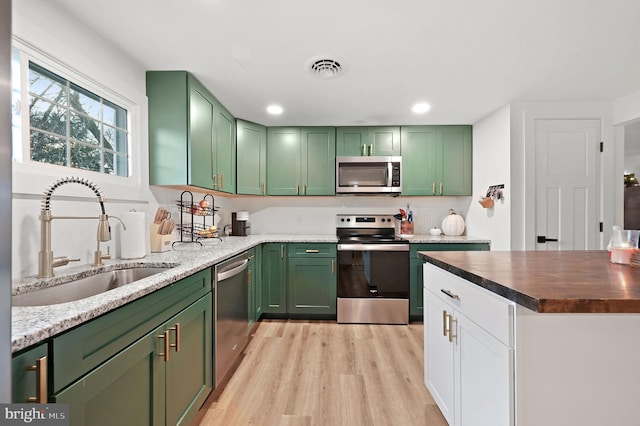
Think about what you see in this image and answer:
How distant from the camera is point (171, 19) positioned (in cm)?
153

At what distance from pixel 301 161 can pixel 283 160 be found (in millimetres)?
221

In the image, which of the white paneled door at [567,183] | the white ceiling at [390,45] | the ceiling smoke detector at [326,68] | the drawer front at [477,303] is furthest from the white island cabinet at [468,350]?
the white paneled door at [567,183]

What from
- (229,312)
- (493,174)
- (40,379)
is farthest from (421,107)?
(40,379)

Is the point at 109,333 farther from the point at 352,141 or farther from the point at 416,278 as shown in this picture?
the point at 352,141

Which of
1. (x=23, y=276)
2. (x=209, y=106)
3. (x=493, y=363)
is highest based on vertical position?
(x=209, y=106)

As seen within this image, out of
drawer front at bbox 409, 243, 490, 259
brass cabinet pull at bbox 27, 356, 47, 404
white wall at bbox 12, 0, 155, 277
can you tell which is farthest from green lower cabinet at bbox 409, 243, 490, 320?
brass cabinet pull at bbox 27, 356, 47, 404

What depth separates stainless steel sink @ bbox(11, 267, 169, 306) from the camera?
1112 mm

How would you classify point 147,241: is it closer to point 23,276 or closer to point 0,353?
point 23,276

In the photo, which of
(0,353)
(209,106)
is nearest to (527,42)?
(209,106)

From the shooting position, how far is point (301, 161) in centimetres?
344

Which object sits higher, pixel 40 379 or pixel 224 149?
pixel 224 149

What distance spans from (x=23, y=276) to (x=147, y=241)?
0.67 metres

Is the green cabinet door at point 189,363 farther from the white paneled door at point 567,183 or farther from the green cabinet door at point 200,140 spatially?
the white paneled door at point 567,183

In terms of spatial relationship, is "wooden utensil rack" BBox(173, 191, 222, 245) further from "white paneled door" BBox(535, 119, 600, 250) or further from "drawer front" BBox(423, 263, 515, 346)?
"white paneled door" BBox(535, 119, 600, 250)
